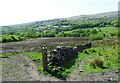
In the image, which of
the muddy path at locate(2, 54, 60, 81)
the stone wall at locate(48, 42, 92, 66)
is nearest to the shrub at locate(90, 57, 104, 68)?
the stone wall at locate(48, 42, 92, 66)

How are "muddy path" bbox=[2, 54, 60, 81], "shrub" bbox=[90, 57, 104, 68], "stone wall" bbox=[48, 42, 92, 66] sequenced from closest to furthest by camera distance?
"muddy path" bbox=[2, 54, 60, 81] < "shrub" bbox=[90, 57, 104, 68] < "stone wall" bbox=[48, 42, 92, 66]

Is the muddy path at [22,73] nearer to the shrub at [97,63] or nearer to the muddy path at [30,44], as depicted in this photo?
the shrub at [97,63]

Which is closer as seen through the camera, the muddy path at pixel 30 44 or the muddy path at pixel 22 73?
the muddy path at pixel 22 73

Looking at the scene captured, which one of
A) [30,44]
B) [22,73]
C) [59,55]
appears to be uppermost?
[59,55]

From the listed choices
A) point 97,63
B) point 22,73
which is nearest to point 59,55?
point 97,63

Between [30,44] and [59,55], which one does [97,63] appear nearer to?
[59,55]

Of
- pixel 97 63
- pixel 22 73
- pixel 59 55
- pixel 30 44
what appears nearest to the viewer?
pixel 22 73

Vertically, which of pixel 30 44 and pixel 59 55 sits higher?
pixel 59 55

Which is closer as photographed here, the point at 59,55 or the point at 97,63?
the point at 97,63

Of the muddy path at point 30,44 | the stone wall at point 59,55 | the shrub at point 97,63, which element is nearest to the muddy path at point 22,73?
the stone wall at point 59,55

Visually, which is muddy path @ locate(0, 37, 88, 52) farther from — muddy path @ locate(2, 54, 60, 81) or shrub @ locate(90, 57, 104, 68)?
shrub @ locate(90, 57, 104, 68)

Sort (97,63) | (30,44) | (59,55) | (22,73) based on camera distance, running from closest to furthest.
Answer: (22,73) < (97,63) < (59,55) < (30,44)

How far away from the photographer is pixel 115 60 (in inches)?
1204

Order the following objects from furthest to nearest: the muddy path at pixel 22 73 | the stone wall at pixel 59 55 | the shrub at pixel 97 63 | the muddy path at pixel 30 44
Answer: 1. the muddy path at pixel 30 44
2. the stone wall at pixel 59 55
3. the shrub at pixel 97 63
4. the muddy path at pixel 22 73
